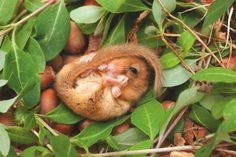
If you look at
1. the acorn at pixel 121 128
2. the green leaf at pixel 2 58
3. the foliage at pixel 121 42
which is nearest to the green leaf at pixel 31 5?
the foliage at pixel 121 42

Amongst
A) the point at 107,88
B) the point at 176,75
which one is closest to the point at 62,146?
the point at 107,88

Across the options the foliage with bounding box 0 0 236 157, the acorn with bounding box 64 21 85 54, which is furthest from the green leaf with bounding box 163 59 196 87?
the acorn with bounding box 64 21 85 54

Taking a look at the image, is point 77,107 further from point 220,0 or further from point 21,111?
point 220,0

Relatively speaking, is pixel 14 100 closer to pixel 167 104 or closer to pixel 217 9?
pixel 167 104

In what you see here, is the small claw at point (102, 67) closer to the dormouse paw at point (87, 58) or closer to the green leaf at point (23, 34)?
the dormouse paw at point (87, 58)

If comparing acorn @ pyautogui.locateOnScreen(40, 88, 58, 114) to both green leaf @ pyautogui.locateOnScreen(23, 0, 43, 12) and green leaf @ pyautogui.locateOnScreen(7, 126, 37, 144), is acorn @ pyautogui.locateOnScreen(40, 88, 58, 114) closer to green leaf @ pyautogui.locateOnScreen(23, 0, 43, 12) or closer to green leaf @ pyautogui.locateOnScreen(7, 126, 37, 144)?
green leaf @ pyautogui.locateOnScreen(7, 126, 37, 144)

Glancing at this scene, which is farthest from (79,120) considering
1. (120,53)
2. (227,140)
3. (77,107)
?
(227,140)
